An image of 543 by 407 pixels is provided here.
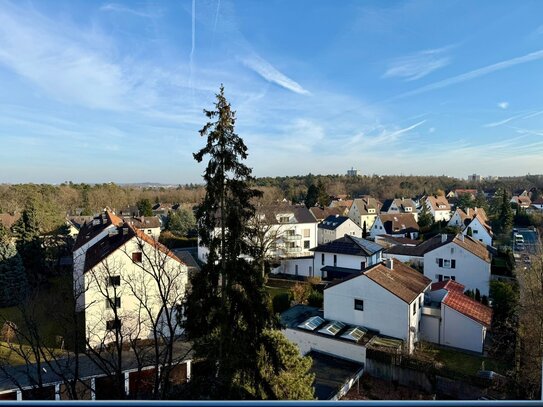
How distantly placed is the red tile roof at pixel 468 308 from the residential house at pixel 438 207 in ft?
107

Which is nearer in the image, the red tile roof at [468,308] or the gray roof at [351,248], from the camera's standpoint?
the red tile roof at [468,308]

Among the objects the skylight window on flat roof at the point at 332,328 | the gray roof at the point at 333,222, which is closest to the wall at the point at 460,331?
the skylight window on flat roof at the point at 332,328

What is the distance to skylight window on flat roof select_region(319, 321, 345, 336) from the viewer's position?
11242 mm

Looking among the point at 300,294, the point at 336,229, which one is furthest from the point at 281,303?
the point at 336,229

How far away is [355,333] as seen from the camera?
440 inches

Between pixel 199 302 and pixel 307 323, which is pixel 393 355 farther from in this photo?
pixel 199 302

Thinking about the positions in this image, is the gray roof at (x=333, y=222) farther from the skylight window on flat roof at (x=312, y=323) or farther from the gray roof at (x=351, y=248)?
the skylight window on flat roof at (x=312, y=323)

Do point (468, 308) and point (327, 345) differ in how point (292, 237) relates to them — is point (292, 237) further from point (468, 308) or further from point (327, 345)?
point (327, 345)

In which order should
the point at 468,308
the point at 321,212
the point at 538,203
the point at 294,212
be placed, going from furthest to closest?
the point at 538,203 → the point at 321,212 → the point at 294,212 → the point at 468,308

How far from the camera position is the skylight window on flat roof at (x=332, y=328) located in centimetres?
1124

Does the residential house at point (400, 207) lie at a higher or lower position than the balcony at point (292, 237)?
higher

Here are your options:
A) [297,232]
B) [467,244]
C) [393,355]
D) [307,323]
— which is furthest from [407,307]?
[297,232]

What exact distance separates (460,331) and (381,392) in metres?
4.30

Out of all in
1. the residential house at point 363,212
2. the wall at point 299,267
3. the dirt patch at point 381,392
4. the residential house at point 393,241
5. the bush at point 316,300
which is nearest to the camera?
the dirt patch at point 381,392
